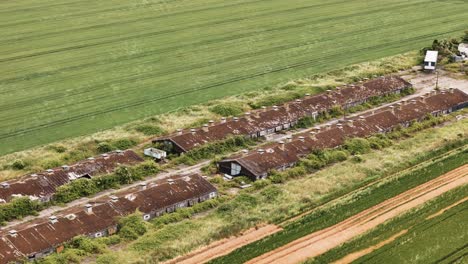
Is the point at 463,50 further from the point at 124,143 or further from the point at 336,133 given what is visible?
the point at 124,143

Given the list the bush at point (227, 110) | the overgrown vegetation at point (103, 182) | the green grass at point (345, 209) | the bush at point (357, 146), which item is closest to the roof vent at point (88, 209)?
the overgrown vegetation at point (103, 182)

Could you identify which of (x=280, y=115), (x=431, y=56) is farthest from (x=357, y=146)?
(x=431, y=56)

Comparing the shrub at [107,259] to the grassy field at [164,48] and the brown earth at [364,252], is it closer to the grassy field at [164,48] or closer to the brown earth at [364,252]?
the brown earth at [364,252]

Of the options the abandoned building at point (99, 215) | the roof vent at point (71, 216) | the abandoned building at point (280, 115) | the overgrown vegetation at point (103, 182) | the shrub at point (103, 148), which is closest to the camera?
the abandoned building at point (99, 215)

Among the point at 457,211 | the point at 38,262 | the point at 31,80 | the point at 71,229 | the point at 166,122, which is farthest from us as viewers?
the point at 31,80

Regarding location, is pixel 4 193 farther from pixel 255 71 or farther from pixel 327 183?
pixel 255 71

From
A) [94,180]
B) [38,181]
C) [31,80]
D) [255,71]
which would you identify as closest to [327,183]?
[94,180]
